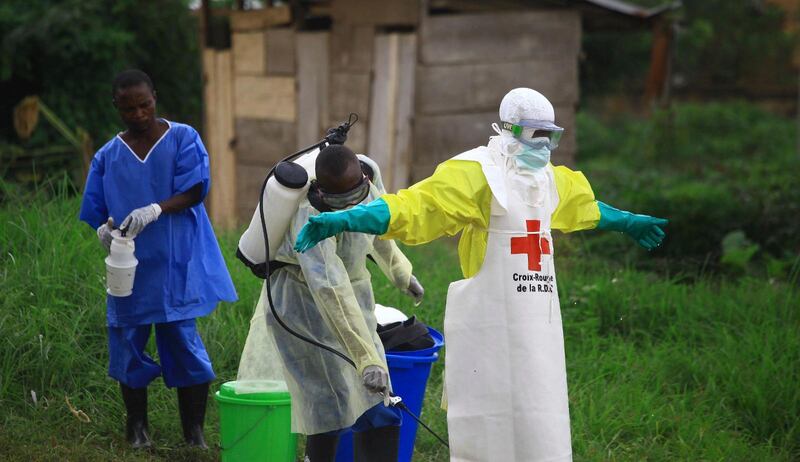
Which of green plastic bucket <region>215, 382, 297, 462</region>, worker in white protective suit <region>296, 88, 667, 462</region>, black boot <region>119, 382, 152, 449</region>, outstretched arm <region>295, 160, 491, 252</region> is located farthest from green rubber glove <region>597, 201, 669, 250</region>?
black boot <region>119, 382, 152, 449</region>

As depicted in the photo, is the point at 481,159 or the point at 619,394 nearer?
the point at 481,159

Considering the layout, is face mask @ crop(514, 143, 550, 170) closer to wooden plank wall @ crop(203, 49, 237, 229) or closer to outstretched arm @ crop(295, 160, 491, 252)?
outstretched arm @ crop(295, 160, 491, 252)

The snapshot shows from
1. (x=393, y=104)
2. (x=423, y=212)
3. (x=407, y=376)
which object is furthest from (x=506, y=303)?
(x=393, y=104)

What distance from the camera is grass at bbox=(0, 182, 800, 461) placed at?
5.35 metres

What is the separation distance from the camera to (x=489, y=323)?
162 inches

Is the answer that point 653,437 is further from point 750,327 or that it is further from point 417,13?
point 417,13

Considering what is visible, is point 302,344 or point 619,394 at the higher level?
point 302,344

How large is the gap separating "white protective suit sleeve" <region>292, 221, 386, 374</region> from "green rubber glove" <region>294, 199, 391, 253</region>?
→ 231 millimetres

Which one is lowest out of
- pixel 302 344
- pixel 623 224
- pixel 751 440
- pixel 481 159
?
pixel 751 440

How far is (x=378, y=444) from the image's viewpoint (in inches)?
165

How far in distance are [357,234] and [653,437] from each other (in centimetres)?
245

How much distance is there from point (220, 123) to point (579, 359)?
5715 mm

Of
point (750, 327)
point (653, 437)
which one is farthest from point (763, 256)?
point (653, 437)

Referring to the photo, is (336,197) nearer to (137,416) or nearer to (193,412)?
(193,412)
